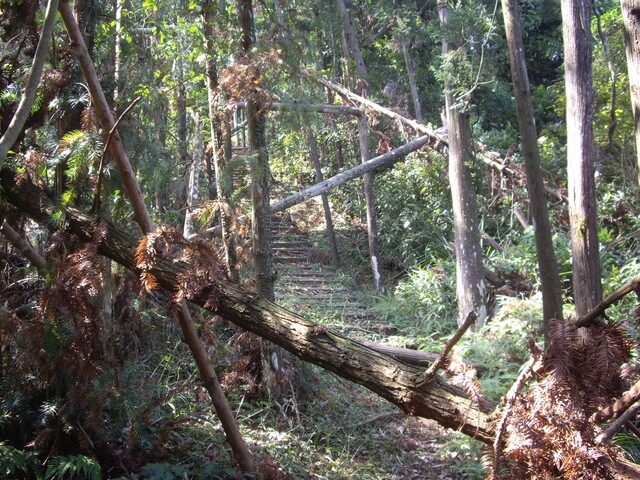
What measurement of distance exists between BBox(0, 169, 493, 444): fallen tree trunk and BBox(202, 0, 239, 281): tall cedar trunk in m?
1.95

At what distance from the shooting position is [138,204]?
367cm

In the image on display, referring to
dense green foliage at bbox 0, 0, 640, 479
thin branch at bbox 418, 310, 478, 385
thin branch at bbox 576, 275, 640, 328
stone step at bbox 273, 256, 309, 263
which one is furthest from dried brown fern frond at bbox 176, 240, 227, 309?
stone step at bbox 273, 256, 309, 263

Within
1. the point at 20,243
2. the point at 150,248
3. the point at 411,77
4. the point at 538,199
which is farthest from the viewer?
the point at 411,77

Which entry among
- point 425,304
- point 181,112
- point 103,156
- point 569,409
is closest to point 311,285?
point 425,304

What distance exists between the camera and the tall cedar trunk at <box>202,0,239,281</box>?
18.2ft

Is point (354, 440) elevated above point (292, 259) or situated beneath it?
situated beneath

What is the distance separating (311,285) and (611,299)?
383 inches

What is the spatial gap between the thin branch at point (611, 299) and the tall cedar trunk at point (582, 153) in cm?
335

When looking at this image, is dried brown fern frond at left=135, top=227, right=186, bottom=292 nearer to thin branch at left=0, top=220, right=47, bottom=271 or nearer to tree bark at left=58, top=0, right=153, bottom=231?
tree bark at left=58, top=0, right=153, bottom=231

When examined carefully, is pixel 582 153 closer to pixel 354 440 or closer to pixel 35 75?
pixel 354 440

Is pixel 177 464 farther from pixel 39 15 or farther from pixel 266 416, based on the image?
pixel 39 15

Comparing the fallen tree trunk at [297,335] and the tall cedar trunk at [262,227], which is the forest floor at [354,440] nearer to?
the tall cedar trunk at [262,227]

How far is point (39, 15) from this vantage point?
4.90 m

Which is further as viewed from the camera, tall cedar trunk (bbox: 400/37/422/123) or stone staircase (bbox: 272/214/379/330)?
tall cedar trunk (bbox: 400/37/422/123)
